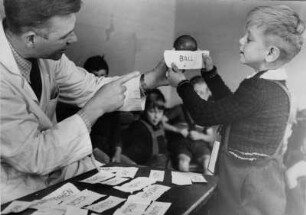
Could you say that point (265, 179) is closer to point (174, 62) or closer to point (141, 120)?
point (174, 62)

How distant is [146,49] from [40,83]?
0.45m

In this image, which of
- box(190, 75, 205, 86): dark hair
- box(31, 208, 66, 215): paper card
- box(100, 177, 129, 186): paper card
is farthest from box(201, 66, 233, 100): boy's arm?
box(31, 208, 66, 215): paper card

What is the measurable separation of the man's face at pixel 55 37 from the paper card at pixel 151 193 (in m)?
0.49

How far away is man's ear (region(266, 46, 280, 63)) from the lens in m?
1.07

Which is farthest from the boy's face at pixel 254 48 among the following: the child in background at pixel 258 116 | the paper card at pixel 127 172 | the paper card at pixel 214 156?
the paper card at pixel 127 172

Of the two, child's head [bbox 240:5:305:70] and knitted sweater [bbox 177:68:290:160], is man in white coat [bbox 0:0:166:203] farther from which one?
child's head [bbox 240:5:305:70]

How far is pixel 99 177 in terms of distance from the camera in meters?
1.04

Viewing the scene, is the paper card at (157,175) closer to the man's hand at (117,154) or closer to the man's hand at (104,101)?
the man's hand at (104,101)

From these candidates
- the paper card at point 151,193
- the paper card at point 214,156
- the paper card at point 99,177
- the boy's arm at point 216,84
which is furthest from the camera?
the boy's arm at point 216,84

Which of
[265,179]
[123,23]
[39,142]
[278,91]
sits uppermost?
[123,23]

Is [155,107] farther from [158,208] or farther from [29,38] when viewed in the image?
[158,208]

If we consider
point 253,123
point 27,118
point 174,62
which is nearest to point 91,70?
point 174,62

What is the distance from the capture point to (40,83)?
1.18 m

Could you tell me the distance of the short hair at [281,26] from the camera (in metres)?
1.05
